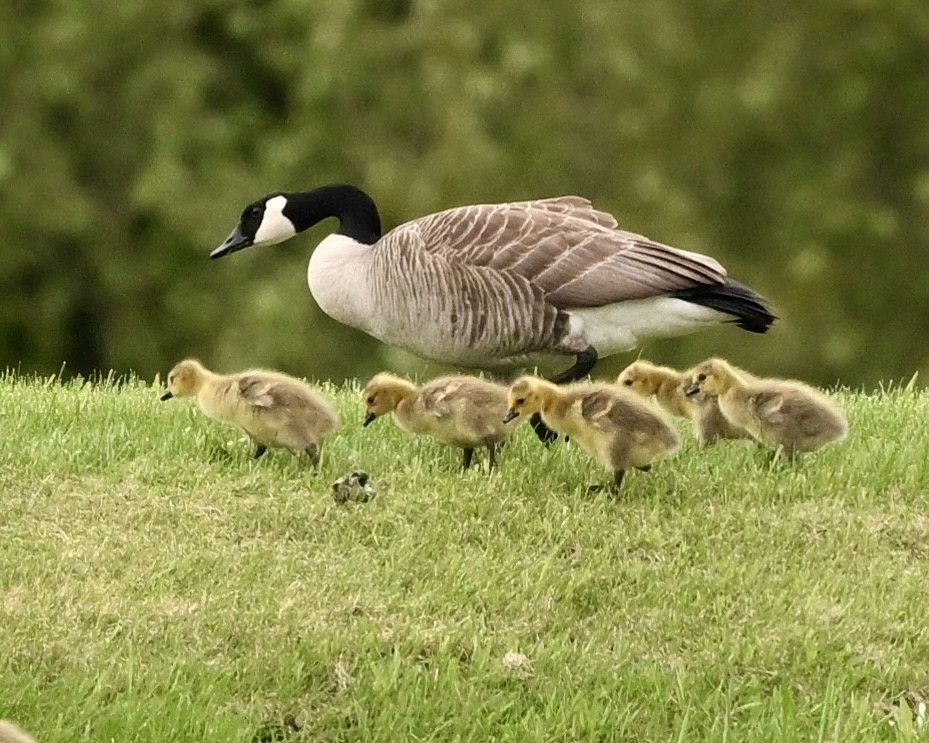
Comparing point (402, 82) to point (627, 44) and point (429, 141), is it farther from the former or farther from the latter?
point (627, 44)

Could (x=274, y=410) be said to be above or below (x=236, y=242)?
→ below

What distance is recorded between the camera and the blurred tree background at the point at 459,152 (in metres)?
17.5

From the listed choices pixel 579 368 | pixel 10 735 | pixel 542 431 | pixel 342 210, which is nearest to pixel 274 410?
pixel 542 431

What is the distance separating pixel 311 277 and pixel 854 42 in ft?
37.7

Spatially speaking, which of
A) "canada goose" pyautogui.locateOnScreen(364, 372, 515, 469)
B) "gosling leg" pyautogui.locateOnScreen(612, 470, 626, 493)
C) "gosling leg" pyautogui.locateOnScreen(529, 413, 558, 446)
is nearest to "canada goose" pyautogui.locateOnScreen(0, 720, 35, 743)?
"canada goose" pyautogui.locateOnScreen(364, 372, 515, 469)

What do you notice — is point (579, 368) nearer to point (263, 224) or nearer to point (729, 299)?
point (729, 299)

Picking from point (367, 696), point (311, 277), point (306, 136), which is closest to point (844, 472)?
point (367, 696)

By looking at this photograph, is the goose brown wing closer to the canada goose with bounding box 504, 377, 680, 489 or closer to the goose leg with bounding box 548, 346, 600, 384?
the goose leg with bounding box 548, 346, 600, 384

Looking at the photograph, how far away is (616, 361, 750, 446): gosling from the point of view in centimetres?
720

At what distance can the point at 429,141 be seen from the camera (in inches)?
733

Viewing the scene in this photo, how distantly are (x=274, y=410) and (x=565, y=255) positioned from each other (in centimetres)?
190

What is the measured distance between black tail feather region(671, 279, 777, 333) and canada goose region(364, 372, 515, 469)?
1.44 metres

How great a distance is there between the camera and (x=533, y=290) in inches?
302

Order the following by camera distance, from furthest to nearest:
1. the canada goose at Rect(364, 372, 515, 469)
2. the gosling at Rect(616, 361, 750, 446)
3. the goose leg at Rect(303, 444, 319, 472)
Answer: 1. the gosling at Rect(616, 361, 750, 446)
2. the goose leg at Rect(303, 444, 319, 472)
3. the canada goose at Rect(364, 372, 515, 469)
